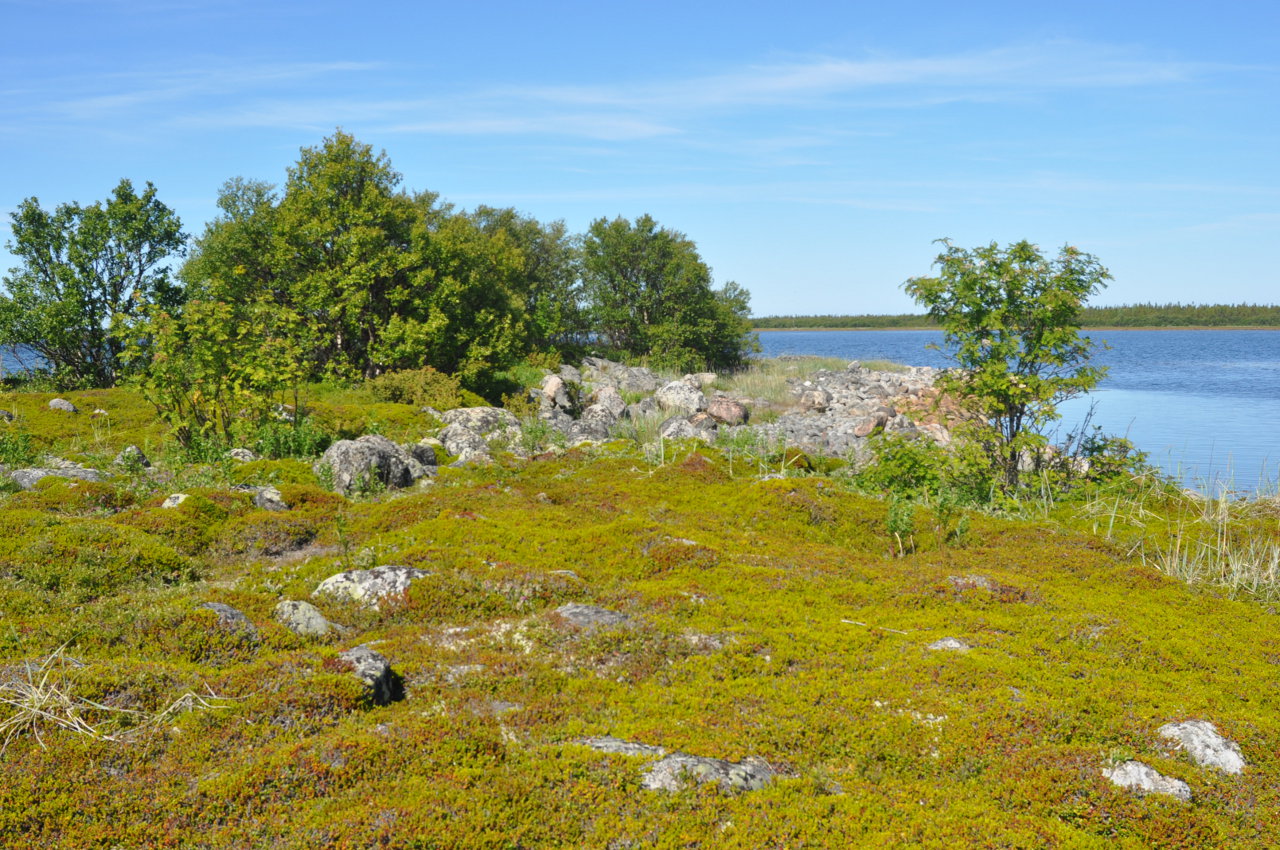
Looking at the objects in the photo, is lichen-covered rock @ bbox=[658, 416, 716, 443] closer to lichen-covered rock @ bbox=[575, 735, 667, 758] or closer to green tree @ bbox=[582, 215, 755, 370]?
lichen-covered rock @ bbox=[575, 735, 667, 758]

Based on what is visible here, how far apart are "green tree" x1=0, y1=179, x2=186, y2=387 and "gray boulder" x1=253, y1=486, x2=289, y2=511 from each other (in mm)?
19458

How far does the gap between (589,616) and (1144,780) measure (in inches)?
193

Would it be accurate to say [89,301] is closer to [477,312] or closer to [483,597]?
[477,312]

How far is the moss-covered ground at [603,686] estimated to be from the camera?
4.84 metres

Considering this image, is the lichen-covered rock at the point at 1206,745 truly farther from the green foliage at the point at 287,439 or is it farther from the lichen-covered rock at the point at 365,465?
the green foliage at the point at 287,439

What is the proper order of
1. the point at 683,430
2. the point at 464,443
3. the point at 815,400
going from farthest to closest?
the point at 815,400
the point at 683,430
the point at 464,443

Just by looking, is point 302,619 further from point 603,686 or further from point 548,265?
point 548,265

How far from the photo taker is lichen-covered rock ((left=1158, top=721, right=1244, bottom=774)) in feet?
18.4

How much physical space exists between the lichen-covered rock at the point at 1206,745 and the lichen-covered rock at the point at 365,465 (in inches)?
496

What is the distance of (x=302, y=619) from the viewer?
7.78 metres

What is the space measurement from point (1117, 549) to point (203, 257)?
33.3 m

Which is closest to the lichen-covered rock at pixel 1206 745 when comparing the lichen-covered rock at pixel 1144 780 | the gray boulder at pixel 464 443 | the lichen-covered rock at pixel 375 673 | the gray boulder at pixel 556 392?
the lichen-covered rock at pixel 1144 780

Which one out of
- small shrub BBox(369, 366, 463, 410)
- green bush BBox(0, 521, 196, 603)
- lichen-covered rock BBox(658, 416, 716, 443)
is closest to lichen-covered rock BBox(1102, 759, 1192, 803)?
green bush BBox(0, 521, 196, 603)

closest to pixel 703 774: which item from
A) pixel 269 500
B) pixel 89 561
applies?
pixel 89 561
